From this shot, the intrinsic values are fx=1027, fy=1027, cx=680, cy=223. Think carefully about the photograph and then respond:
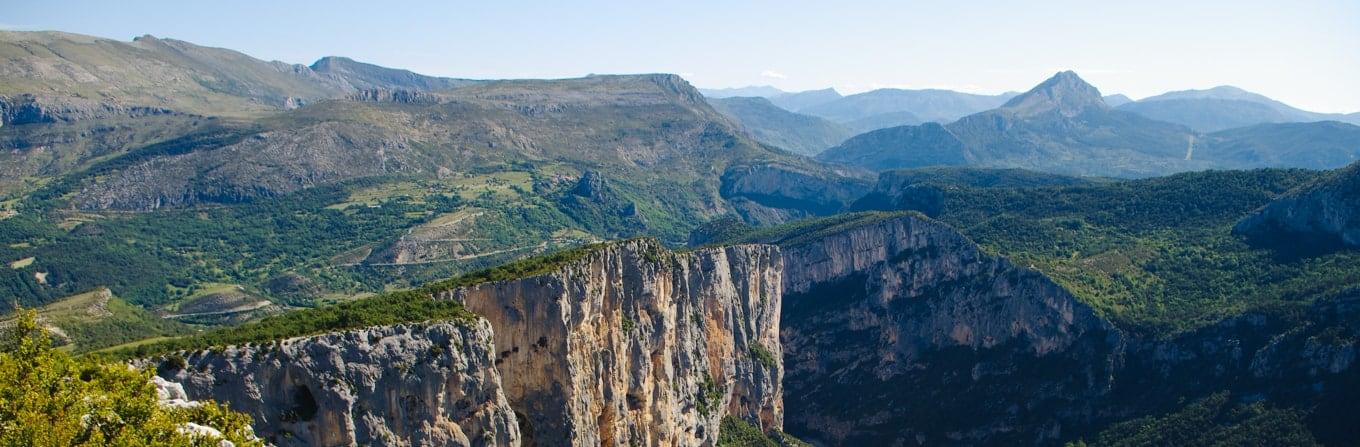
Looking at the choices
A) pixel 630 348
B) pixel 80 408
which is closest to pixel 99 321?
pixel 630 348

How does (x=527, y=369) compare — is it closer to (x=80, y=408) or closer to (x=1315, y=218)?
(x=80, y=408)

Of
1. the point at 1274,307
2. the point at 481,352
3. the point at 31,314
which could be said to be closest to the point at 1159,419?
the point at 1274,307

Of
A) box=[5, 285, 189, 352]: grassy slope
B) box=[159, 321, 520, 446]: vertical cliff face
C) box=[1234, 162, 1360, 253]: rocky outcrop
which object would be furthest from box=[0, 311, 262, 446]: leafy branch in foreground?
box=[1234, 162, 1360, 253]: rocky outcrop

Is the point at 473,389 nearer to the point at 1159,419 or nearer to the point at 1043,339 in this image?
the point at 1159,419

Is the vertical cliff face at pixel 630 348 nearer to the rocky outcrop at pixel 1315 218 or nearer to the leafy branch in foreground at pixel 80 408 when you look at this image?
the leafy branch in foreground at pixel 80 408

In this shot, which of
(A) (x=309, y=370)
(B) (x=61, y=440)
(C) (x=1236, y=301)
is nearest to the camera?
(B) (x=61, y=440)

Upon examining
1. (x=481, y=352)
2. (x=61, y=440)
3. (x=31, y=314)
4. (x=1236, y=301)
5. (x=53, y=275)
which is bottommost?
(x=53, y=275)
